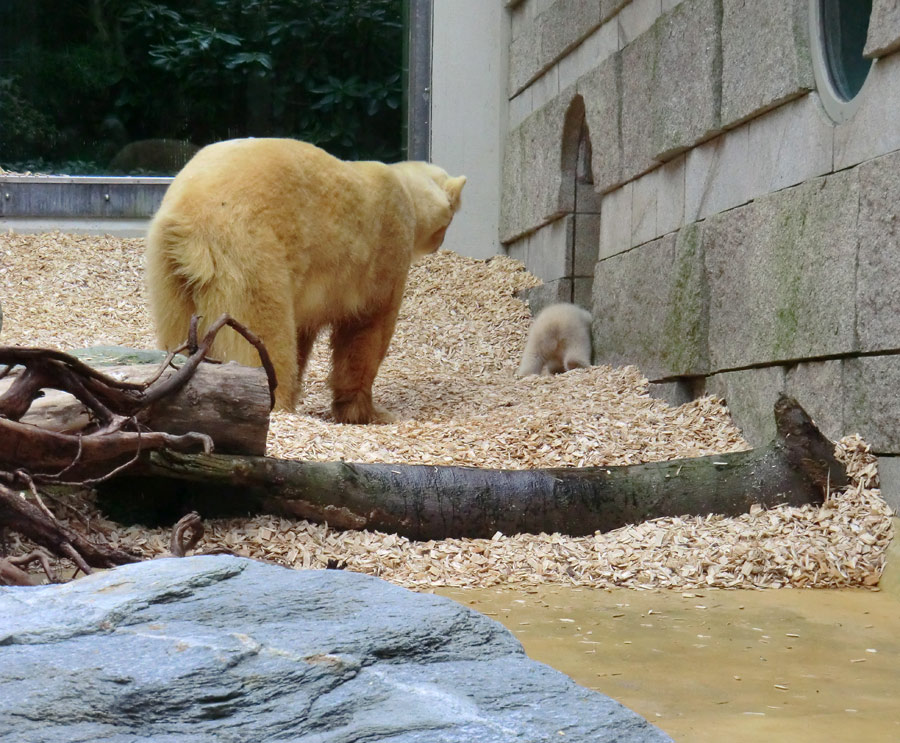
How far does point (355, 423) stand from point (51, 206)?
4540 mm

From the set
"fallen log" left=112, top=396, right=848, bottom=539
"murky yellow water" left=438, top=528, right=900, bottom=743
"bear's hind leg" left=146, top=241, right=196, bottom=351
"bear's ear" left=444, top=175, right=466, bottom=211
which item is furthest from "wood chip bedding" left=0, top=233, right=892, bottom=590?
"bear's ear" left=444, top=175, right=466, bottom=211

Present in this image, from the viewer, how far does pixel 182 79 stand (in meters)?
9.20

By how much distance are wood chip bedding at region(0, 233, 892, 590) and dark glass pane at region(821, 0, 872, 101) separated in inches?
57.9

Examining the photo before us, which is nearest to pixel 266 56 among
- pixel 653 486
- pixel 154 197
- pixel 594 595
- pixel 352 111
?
pixel 352 111

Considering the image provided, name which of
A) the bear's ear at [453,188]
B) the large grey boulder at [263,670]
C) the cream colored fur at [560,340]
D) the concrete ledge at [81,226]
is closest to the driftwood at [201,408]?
the large grey boulder at [263,670]

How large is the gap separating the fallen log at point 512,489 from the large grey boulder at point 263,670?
1821 millimetres

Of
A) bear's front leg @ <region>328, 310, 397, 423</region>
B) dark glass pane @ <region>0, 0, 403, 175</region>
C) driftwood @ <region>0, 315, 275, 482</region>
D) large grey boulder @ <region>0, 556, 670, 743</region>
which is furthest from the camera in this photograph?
dark glass pane @ <region>0, 0, 403, 175</region>

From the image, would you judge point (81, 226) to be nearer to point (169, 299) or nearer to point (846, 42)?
point (169, 299)

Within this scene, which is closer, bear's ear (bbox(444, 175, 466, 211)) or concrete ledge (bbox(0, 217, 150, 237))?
bear's ear (bbox(444, 175, 466, 211))

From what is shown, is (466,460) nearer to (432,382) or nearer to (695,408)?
(695,408)

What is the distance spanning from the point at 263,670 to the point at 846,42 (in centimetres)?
392

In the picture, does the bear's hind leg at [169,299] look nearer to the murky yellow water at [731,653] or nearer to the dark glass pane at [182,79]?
the murky yellow water at [731,653]

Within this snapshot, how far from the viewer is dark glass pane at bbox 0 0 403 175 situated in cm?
905

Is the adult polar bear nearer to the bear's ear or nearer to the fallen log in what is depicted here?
the bear's ear
